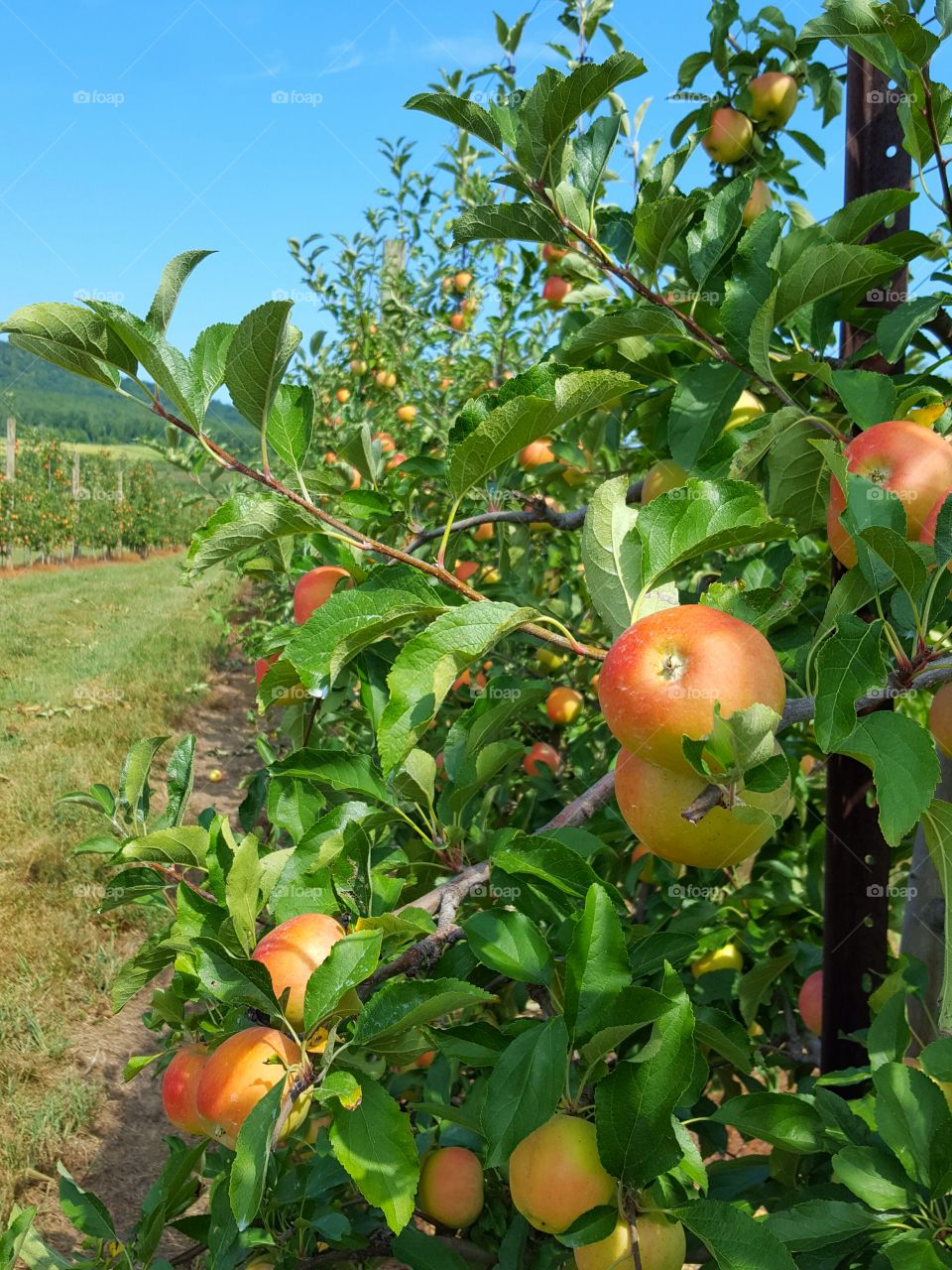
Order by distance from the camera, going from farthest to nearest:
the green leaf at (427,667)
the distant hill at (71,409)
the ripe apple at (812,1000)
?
the distant hill at (71,409)
the ripe apple at (812,1000)
the green leaf at (427,667)

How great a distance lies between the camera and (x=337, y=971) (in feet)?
2.01

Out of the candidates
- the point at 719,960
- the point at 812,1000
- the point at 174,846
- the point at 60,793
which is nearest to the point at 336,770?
the point at 174,846

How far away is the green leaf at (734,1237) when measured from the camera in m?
0.60

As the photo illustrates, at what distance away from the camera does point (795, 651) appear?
0.92 meters

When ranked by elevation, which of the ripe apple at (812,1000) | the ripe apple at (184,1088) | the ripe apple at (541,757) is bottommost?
the ripe apple at (812,1000)

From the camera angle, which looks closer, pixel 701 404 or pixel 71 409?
pixel 701 404

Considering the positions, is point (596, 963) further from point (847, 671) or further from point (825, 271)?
point (825, 271)

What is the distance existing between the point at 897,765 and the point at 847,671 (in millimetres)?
65

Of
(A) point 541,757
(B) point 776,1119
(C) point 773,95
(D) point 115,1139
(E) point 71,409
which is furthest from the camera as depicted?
(E) point 71,409

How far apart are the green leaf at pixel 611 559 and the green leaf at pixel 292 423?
0.95ft

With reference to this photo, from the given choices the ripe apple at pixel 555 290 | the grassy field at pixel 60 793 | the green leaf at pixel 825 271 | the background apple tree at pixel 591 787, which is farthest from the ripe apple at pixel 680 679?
the grassy field at pixel 60 793

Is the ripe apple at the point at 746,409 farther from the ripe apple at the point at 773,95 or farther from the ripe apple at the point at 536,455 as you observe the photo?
the ripe apple at the point at 536,455

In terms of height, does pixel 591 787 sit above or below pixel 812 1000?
above

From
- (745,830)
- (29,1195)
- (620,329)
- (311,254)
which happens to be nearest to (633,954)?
(745,830)
